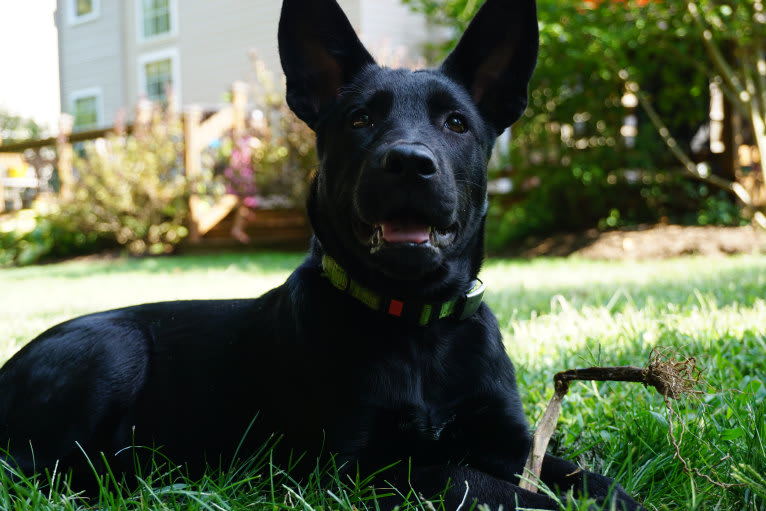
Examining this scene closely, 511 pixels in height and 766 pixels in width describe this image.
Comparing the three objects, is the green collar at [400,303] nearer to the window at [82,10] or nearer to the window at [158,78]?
the window at [158,78]

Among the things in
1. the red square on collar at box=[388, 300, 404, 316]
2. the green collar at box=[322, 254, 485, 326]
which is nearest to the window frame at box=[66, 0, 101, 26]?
the green collar at box=[322, 254, 485, 326]

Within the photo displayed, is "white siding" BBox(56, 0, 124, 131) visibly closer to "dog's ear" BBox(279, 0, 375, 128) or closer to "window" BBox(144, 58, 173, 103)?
"window" BBox(144, 58, 173, 103)

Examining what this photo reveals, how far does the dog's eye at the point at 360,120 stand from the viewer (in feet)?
7.22

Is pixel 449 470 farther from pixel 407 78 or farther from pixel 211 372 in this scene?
pixel 407 78

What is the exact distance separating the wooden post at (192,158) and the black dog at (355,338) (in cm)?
957

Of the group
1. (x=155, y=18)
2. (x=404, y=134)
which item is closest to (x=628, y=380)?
(x=404, y=134)

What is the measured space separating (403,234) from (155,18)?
738 inches

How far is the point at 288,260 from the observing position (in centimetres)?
949

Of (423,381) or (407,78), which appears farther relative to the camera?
(407,78)

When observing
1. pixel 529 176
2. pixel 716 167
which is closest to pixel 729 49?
pixel 716 167

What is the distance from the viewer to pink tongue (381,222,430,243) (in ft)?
6.36

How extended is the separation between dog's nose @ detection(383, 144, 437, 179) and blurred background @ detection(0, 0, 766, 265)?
6.27m

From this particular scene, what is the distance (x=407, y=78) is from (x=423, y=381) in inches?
41.1

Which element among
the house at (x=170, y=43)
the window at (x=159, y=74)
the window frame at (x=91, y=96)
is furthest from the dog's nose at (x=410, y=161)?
the window frame at (x=91, y=96)
